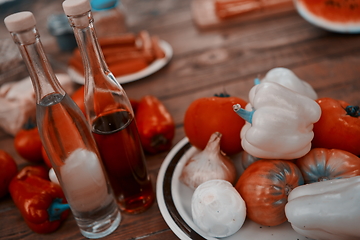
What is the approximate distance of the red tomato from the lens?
868mm

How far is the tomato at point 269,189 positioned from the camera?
1.80 feet

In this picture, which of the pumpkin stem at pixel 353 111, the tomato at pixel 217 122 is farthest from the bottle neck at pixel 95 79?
the pumpkin stem at pixel 353 111

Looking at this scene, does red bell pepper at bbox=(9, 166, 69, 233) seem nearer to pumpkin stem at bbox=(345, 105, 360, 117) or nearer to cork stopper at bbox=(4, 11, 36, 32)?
cork stopper at bbox=(4, 11, 36, 32)

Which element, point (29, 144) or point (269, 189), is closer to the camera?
point (269, 189)

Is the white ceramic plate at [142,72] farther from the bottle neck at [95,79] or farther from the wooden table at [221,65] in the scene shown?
the bottle neck at [95,79]

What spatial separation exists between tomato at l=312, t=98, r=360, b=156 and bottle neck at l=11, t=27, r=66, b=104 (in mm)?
446

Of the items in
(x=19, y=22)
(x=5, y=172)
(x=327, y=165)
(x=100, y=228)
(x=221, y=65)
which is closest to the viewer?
(x=19, y=22)

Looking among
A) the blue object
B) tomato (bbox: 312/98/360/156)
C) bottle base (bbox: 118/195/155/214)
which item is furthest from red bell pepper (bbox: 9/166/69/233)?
the blue object

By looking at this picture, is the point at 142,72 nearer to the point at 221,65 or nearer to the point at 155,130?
the point at 221,65

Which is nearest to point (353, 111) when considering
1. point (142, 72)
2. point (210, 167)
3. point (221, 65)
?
point (210, 167)

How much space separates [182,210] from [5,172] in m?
0.43

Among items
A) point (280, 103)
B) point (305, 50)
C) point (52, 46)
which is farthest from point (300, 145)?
point (52, 46)

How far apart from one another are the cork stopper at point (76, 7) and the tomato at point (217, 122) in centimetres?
30

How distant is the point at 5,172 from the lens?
2.60 feet
